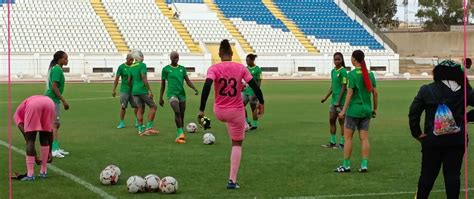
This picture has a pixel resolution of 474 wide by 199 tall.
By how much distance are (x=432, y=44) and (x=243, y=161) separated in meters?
58.5

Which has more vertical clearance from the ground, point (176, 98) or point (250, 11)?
point (250, 11)

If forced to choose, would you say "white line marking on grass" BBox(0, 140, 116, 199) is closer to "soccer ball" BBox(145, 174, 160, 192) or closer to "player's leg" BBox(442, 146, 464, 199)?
"soccer ball" BBox(145, 174, 160, 192)

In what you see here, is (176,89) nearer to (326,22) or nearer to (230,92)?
(230,92)

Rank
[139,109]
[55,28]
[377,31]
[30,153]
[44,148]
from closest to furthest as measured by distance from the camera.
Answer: [30,153], [44,148], [139,109], [55,28], [377,31]

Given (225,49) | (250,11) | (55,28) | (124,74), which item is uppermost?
(250,11)

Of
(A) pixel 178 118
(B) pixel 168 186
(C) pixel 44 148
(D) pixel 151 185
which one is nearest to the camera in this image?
(B) pixel 168 186

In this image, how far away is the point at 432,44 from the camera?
67.4 metres

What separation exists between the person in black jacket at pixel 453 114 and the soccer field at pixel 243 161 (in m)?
1.67

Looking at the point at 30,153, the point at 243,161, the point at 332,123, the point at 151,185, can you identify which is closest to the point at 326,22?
the point at 332,123

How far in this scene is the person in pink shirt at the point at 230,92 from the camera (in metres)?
9.38

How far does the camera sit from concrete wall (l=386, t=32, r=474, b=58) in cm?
6488

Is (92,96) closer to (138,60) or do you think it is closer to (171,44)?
(138,60)

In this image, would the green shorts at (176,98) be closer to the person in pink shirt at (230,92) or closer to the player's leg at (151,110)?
the player's leg at (151,110)

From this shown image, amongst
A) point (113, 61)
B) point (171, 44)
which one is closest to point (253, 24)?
point (171, 44)
